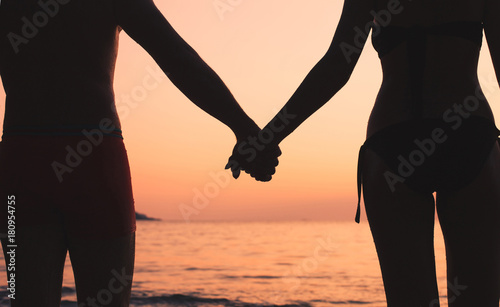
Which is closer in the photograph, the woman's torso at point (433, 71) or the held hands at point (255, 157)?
the woman's torso at point (433, 71)

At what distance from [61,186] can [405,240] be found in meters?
1.46

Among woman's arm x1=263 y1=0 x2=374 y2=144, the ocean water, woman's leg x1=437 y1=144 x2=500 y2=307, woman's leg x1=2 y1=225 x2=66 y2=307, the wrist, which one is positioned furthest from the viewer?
the ocean water

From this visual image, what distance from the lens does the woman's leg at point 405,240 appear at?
2113 mm

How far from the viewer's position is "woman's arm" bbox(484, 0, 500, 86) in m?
2.19

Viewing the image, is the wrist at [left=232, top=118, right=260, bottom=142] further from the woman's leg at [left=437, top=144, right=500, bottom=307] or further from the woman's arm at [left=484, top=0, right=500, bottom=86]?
the woman's arm at [left=484, top=0, right=500, bottom=86]

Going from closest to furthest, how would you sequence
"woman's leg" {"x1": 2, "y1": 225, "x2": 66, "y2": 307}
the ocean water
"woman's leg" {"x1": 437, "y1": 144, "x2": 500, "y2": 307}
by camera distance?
"woman's leg" {"x1": 437, "y1": 144, "x2": 500, "y2": 307} < "woman's leg" {"x1": 2, "y1": 225, "x2": 66, "y2": 307} < the ocean water

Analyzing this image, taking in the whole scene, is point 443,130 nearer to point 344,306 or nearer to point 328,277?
point 344,306

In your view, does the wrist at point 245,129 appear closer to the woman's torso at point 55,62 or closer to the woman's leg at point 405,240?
the woman's torso at point 55,62

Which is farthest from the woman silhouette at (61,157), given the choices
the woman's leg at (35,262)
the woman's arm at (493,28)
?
the woman's arm at (493,28)

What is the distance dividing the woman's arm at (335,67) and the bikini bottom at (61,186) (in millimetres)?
906

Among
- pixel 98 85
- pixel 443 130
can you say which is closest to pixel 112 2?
pixel 98 85

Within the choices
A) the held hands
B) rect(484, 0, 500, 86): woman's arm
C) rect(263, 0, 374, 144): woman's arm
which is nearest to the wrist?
the held hands

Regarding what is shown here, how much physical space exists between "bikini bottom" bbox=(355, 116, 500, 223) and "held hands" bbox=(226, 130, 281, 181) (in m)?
0.82

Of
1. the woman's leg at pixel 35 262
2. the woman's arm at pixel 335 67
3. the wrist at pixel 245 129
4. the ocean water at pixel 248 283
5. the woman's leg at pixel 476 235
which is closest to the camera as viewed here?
the woman's leg at pixel 476 235
